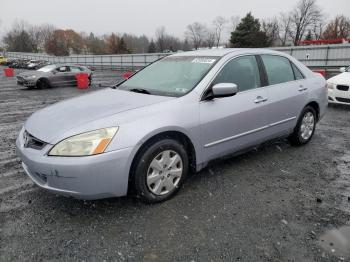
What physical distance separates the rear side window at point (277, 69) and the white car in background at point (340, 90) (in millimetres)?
4409

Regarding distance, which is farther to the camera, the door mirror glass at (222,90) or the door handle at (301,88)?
the door handle at (301,88)

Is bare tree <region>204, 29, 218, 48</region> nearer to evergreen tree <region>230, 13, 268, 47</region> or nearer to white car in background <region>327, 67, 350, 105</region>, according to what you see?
evergreen tree <region>230, 13, 268, 47</region>

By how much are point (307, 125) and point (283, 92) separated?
1.09m

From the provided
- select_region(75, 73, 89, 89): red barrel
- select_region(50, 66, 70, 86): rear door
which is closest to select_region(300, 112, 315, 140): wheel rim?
select_region(75, 73, 89, 89): red barrel

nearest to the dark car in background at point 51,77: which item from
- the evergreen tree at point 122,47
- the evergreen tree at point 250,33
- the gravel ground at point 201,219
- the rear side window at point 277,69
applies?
the gravel ground at point 201,219

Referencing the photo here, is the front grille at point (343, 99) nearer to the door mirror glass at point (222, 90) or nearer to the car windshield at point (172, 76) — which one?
the car windshield at point (172, 76)

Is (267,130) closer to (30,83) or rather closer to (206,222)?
(206,222)

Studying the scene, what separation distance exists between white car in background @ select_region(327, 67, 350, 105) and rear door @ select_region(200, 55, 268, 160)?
5282 millimetres

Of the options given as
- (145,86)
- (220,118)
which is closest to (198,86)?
(220,118)

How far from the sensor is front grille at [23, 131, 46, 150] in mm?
2959

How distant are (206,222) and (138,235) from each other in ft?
2.19

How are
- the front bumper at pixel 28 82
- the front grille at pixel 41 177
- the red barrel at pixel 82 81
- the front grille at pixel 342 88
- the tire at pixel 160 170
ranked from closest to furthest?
the front grille at pixel 41 177
the tire at pixel 160 170
the front grille at pixel 342 88
the front bumper at pixel 28 82
the red barrel at pixel 82 81

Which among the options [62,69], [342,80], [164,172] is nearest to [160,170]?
[164,172]

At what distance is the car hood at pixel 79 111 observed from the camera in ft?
9.80
